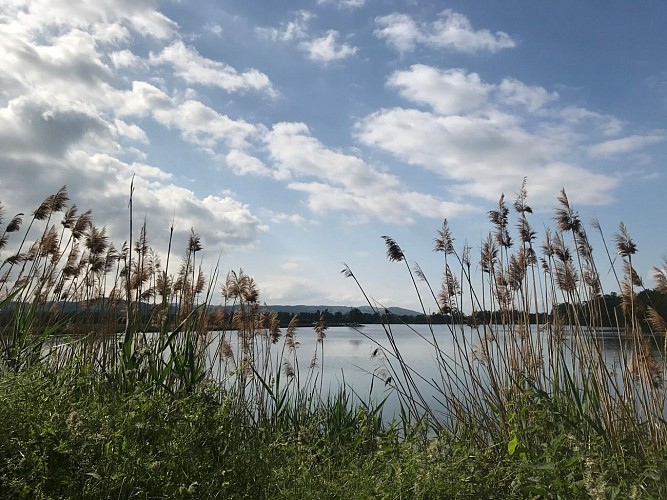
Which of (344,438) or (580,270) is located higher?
(580,270)

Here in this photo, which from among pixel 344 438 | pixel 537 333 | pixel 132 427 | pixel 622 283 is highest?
pixel 622 283

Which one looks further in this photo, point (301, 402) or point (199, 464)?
point (301, 402)

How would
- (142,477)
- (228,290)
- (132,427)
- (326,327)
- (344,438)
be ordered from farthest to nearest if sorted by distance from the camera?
(326,327) → (228,290) → (344,438) → (132,427) → (142,477)

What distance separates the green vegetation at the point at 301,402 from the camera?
241 centimetres

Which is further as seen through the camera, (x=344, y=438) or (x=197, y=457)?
(x=344, y=438)

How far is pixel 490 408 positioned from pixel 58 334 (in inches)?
148

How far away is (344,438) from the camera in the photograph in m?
4.44

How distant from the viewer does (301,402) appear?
16.7 ft

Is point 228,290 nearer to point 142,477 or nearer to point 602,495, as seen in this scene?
point 142,477

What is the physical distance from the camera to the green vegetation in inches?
94.8

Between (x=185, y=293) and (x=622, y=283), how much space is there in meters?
3.43

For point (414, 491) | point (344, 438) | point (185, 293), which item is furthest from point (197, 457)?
point (185, 293)

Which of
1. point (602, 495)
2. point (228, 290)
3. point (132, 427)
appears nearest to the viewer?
point (602, 495)

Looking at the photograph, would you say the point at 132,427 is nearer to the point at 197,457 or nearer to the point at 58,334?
the point at 197,457
